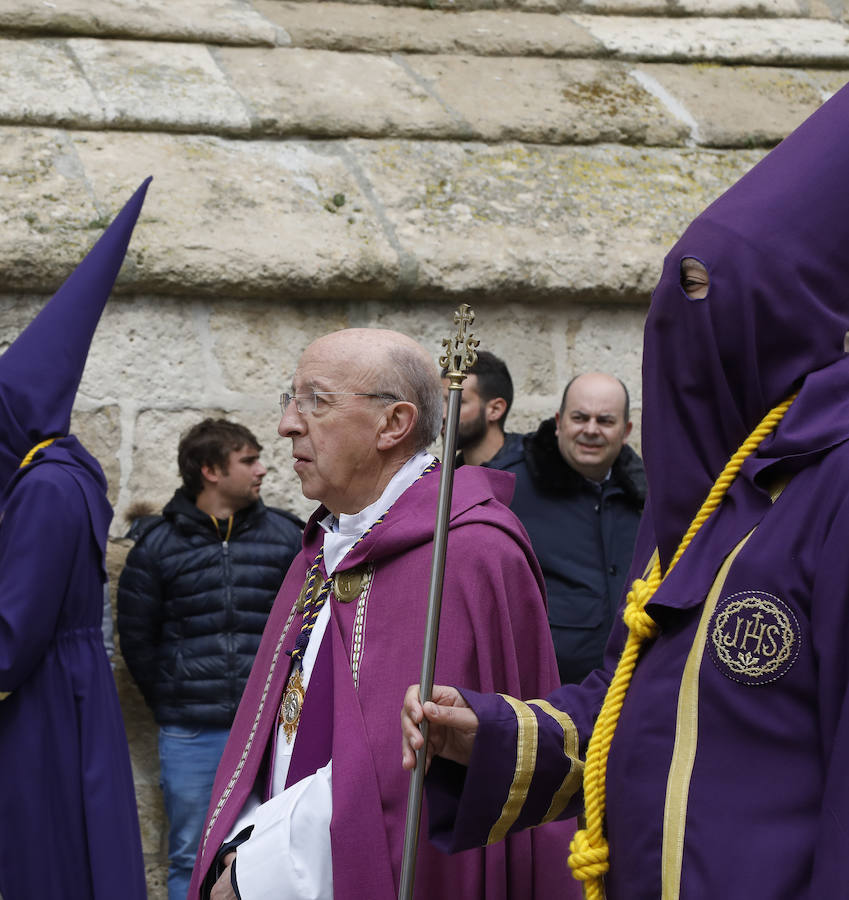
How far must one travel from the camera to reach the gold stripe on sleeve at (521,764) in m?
2.06

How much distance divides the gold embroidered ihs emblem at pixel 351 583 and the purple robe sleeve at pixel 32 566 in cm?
146

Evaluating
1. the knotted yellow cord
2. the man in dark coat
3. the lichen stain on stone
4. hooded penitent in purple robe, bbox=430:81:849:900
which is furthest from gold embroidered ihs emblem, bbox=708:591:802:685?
the lichen stain on stone

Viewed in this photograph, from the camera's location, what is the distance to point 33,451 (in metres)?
4.04

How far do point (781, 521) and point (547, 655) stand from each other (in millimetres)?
988

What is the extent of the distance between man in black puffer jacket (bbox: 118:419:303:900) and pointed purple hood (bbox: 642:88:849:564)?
2.54 metres

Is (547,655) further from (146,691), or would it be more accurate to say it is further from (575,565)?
(146,691)

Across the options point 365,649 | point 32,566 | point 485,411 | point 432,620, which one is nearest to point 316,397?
point 365,649

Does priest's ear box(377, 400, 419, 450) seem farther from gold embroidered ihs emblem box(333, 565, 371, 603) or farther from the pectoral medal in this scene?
the pectoral medal

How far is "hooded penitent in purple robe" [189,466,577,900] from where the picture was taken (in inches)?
94.2

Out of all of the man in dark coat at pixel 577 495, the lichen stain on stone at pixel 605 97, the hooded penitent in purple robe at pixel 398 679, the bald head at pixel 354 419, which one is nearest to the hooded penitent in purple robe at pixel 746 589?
the hooded penitent in purple robe at pixel 398 679

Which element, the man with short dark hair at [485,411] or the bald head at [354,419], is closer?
the bald head at [354,419]

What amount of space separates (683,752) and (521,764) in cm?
36

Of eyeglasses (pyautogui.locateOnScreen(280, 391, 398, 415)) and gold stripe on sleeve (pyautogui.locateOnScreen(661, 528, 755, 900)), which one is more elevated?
eyeglasses (pyautogui.locateOnScreen(280, 391, 398, 415))

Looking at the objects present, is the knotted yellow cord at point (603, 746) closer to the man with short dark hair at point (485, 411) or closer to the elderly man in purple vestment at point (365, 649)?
the elderly man in purple vestment at point (365, 649)
